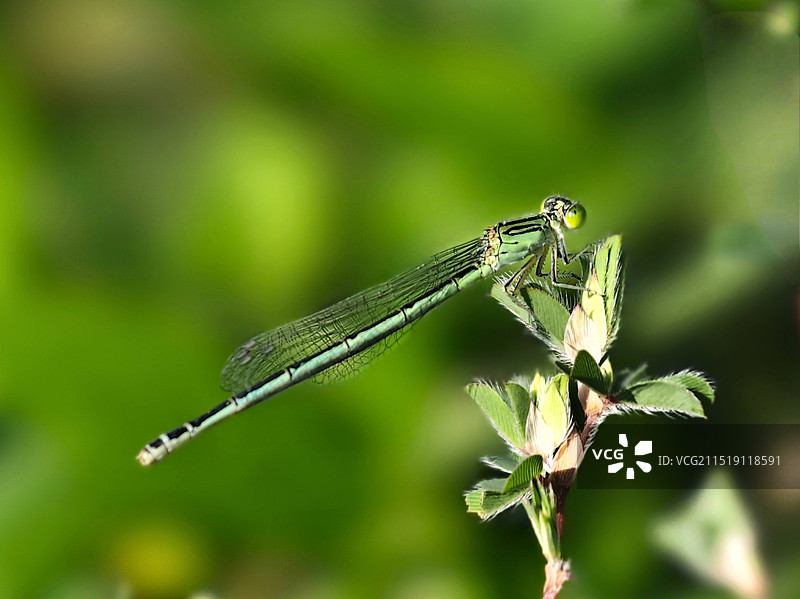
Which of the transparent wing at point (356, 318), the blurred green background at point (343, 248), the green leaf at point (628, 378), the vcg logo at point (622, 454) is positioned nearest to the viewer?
the green leaf at point (628, 378)

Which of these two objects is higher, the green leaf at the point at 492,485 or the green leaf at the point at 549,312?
the green leaf at the point at 549,312

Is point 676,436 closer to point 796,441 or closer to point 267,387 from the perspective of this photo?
point 796,441

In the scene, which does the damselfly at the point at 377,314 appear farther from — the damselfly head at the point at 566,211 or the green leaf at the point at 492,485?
the green leaf at the point at 492,485

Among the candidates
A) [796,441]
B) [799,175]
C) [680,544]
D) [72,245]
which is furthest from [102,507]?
[799,175]

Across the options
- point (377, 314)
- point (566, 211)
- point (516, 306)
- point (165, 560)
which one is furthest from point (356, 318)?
point (516, 306)

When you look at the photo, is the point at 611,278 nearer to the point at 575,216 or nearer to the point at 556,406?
the point at 556,406

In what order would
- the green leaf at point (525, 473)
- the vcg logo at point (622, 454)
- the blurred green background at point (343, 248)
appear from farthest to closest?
the blurred green background at point (343, 248), the vcg logo at point (622, 454), the green leaf at point (525, 473)

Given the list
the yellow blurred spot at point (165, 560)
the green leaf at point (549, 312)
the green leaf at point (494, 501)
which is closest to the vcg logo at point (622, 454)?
the green leaf at point (549, 312)

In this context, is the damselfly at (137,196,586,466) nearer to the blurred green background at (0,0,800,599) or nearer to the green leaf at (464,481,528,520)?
the blurred green background at (0,0,800,599)

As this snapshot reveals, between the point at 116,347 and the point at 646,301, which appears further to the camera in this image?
the point at 646,301
